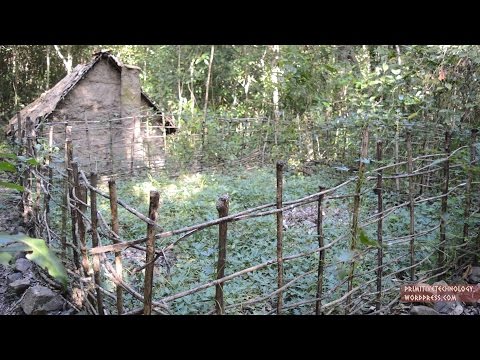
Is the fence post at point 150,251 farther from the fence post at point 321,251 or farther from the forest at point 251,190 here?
the fence post at point 321,251

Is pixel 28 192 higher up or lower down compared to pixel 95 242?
lower down

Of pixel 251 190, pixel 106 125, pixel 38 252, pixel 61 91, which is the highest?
pixel 61 91

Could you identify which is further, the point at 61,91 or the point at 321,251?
the point at 61,91

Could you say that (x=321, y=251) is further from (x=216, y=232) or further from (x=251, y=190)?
(x=251, y=190)

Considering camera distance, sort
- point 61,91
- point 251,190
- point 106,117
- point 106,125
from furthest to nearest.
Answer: point 106,117
point 106,125
point 61,91
point 251,190

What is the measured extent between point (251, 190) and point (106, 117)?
4.16 meters

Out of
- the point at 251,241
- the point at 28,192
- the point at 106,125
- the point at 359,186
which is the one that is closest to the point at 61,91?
the point at 106,125

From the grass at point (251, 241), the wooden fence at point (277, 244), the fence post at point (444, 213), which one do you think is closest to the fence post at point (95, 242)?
the wooden fence at point (277, 244)

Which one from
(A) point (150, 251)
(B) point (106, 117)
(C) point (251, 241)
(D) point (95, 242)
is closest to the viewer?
(A) point (150, 251)

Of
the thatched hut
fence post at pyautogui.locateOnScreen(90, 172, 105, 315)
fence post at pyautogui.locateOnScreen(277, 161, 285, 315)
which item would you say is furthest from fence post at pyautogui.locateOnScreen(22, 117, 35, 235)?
the thatched hut

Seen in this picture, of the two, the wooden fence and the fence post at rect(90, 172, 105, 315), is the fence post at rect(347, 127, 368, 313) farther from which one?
the fence post at rect(90, 172, 105, 315)

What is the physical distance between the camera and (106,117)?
860cm

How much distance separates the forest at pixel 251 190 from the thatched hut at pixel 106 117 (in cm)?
4
